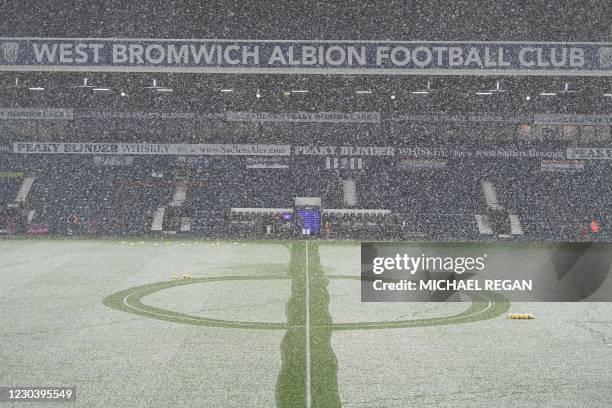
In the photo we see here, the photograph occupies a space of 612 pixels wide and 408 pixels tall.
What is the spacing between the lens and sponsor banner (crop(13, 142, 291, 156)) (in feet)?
128

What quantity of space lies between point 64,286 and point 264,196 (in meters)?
22.9

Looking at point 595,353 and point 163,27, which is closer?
point 595,353

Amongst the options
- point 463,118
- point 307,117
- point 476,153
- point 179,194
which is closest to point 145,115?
point 179,194

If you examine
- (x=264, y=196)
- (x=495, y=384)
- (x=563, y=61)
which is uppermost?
(x=563, y=61)

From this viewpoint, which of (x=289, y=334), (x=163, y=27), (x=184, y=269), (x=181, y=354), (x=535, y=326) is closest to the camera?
(x=181, y=354)

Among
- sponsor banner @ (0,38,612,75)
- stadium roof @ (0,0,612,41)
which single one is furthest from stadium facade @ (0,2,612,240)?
stadium roof @ (0,0,612,41)

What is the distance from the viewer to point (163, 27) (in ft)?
80.3

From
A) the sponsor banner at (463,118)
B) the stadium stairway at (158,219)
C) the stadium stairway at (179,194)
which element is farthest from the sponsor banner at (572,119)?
the stadium stairway at (158,219)

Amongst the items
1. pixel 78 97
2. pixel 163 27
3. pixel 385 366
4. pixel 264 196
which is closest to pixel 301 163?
pixel 264 196

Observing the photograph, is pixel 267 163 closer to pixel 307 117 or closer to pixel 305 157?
pixel 305 157

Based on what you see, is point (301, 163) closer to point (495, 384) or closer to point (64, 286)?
point (64, 286)

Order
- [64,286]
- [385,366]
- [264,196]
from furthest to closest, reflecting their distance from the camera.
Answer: [264,196]
[64,286]
[385,366]

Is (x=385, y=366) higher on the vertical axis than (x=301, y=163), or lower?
lower

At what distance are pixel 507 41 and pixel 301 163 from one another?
54.5ft
